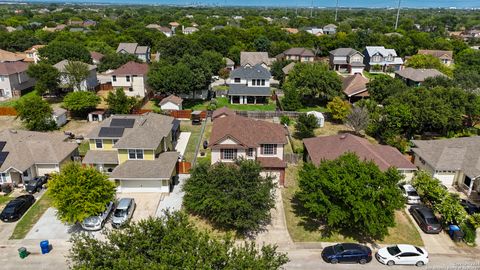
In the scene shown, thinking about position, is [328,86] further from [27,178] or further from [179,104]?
[27,178]

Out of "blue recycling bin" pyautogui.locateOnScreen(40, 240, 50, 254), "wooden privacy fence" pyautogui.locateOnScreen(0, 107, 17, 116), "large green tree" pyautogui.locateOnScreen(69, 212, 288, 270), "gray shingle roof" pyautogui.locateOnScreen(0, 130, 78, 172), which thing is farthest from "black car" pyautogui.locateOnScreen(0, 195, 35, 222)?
"wooden privacy fence" pyautogui.locateOnScreen(0, 107, 17, 116)

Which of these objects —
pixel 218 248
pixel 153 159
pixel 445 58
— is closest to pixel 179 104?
pixel 153 159

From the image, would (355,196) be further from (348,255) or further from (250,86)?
(250,86)

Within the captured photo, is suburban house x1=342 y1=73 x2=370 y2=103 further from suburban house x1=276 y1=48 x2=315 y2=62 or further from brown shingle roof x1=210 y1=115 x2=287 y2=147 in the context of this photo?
suburban house x1=276 y1=48 x2=315 y2=62

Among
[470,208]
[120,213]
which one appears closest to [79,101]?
[120,213]

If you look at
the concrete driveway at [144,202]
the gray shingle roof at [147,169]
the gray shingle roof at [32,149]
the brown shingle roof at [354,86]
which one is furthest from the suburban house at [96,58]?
the concrete driveway at [144,202]
